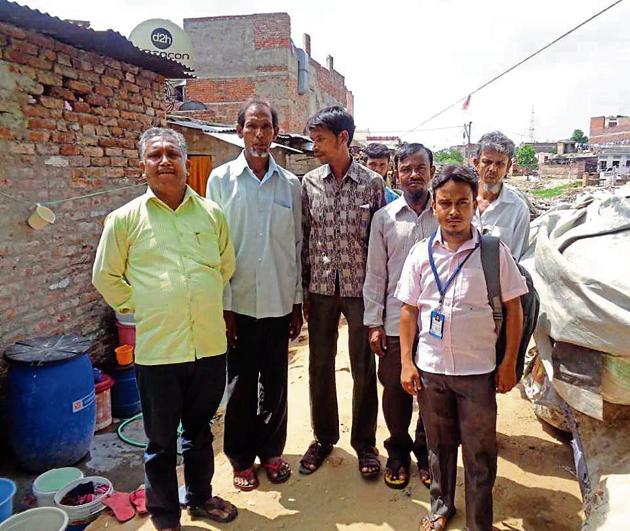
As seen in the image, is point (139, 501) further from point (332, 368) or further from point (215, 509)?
point (332, 368)

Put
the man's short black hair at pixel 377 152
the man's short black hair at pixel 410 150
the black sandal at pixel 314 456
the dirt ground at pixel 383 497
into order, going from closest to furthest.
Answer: the dirt ground at pixel 383 497, the man's short black hair at pixel 410 150, the black sandal at pixel 314 456, the man's short black hair at pixel 377 152

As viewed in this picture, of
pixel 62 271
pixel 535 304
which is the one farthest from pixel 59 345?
pixel 535 304

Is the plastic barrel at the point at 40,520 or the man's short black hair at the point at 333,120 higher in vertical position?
the man's short black hair at the point at 333,120

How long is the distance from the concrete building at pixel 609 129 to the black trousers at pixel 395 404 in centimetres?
5555

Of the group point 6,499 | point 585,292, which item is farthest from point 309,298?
point 6,499

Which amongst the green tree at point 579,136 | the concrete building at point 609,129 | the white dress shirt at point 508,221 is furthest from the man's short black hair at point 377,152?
the green tree at point 579,136

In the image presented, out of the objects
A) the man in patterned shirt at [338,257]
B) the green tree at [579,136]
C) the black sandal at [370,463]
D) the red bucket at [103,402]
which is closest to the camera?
the man in patterned shirt at [338,257]

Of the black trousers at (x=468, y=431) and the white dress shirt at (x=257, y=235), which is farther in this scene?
the white dress shirt at (x=257, y=235)

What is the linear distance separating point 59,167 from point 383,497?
3.82 metres

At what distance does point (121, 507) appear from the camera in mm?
2756

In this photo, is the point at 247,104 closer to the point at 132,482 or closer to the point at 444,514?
the point at 444,514

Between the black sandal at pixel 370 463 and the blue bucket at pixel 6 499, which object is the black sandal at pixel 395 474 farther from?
the blue bucket at pixel 6 499

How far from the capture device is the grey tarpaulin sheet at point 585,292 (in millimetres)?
1800

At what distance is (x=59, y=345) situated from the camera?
12.8 feet
